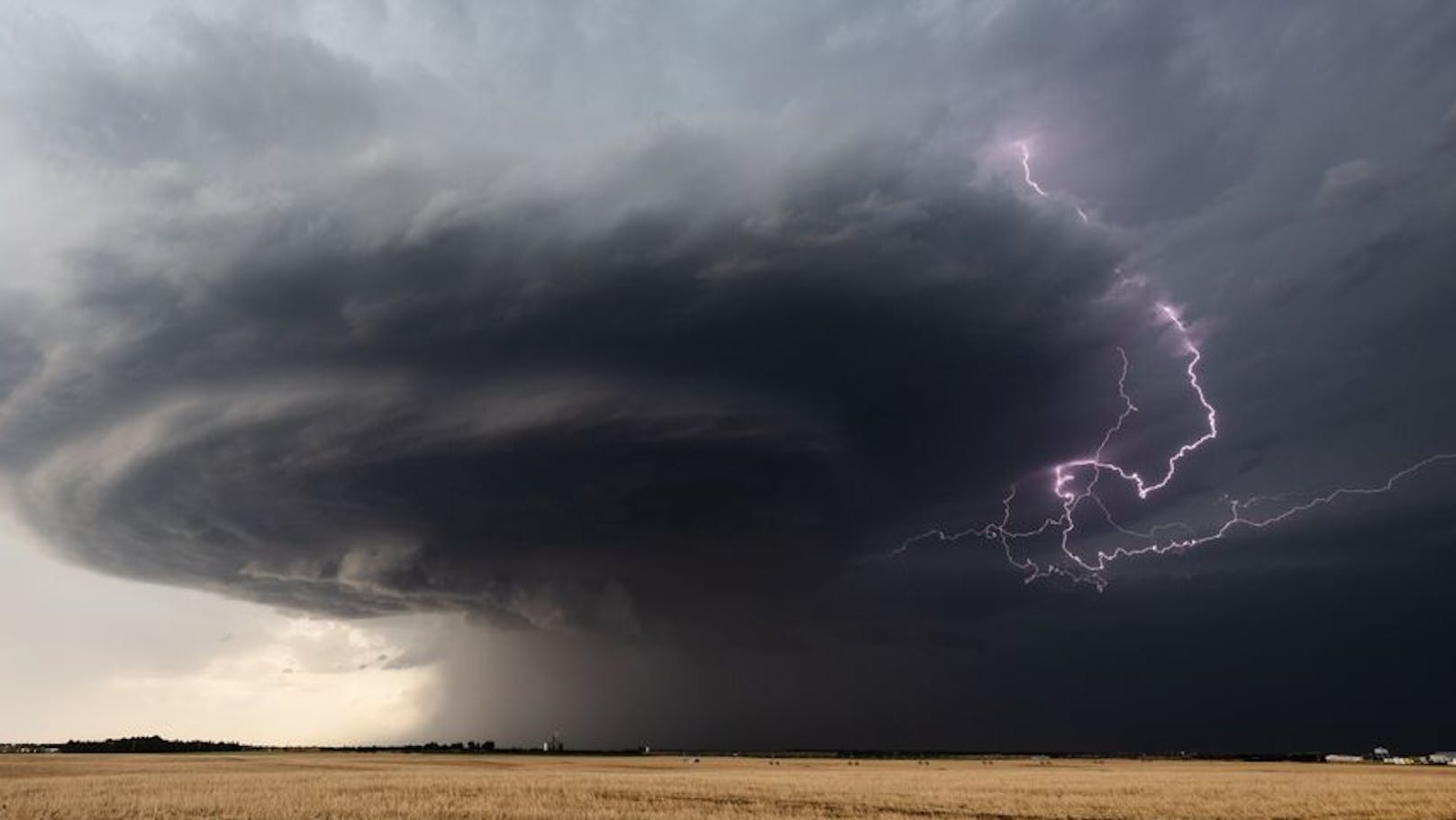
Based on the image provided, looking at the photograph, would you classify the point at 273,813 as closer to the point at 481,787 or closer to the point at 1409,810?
the point at 481,787

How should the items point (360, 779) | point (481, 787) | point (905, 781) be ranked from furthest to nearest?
point (905, 781)
point (360, 779)
point (481, 787)

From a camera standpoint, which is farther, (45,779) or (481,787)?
(45,779)

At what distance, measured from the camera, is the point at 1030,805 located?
151 feet

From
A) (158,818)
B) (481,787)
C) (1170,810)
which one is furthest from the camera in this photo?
(481,787)

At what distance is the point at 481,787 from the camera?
5156cm

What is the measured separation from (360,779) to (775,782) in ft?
84.5

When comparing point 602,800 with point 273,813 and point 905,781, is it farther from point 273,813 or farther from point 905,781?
point 905,781

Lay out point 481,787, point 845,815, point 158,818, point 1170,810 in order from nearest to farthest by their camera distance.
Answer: point 158,818
point 845,815
point 1170,810
point 481,787

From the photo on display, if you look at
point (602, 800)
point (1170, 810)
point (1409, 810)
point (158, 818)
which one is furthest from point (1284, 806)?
point (158, 818)

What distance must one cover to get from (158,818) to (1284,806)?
48.6 meters

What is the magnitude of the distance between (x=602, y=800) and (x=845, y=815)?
12.0 metres

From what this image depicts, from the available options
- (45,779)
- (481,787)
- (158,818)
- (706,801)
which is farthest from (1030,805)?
(45,779)

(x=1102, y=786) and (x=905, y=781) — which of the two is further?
(x=905, y=781)

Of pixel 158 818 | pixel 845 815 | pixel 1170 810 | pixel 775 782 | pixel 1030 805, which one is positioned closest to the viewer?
pixel 158 818
